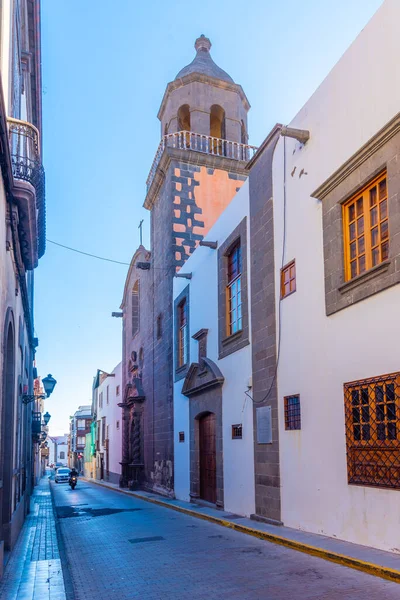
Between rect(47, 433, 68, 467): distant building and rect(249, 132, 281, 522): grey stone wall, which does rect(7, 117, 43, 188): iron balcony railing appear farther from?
rect(47, 433, 68, 467): distant building

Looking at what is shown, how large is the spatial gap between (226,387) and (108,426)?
77.3 feet

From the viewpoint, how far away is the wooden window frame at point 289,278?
10445 mm

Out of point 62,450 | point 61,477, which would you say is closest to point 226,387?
point 61,477

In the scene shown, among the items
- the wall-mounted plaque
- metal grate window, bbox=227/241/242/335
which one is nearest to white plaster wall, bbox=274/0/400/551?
the wall-mounted plaque

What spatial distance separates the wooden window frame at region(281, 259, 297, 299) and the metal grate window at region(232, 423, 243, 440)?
139 inches

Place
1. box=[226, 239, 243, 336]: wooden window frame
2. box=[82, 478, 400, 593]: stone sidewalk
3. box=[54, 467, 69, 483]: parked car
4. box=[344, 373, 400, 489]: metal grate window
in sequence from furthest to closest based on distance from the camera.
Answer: box=[54, 467, 69, 483]: parked car, box=[226, 239, 243, 336]: wooden window frame, box=[344, 373, 400, 489]: metal grate window, box=[82, 478, 400, 593]: stone sidewalk

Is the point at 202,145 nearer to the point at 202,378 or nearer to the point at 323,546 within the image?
the point at 202,378

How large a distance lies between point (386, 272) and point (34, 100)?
38.1 ft

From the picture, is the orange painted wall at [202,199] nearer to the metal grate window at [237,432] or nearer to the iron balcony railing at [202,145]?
the iron balcony railing at [202,145]

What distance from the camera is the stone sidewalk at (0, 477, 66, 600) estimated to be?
20.9 ft

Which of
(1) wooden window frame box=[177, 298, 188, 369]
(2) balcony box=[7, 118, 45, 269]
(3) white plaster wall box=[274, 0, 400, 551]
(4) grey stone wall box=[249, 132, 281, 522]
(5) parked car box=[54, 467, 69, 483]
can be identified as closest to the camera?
(3) white plaster wall box=[274, 0, 400, 551]

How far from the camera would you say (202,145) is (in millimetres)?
20812

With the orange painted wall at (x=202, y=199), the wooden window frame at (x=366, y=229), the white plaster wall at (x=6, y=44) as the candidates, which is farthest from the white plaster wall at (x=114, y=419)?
the white plaster wall at (x=6, y=44)

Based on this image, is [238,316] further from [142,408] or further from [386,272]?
[142,408]
